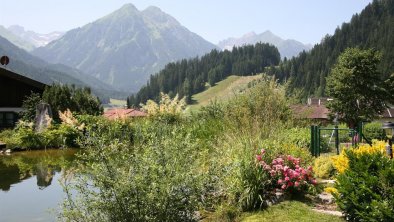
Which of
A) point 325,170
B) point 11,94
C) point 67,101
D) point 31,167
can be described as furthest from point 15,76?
point 325,170

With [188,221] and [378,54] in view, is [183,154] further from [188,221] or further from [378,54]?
[378,54]

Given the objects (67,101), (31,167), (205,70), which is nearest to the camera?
(31,167)

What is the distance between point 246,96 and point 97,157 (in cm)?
1303

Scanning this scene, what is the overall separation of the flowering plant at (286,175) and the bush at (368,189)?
1.60 m

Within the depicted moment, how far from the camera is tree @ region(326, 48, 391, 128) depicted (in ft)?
148

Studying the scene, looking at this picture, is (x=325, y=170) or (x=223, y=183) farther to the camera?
(x=325, y=170)

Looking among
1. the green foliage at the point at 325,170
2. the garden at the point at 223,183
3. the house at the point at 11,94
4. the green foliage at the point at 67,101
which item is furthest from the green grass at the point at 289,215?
the house at the point at 11,94

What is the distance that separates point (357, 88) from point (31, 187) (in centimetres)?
3985

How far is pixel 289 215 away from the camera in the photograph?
736 cm

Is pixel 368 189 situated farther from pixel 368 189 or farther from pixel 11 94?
pixel 11 94

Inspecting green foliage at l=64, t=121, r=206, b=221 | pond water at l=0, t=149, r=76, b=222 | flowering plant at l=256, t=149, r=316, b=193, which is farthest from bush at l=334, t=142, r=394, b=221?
pond water at l=0, t=149, r=76, b=222

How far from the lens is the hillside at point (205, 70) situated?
17512 centimetres

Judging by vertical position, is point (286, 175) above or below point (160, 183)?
below

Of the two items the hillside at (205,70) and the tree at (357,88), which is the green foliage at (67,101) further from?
the hillside at (205,70)
